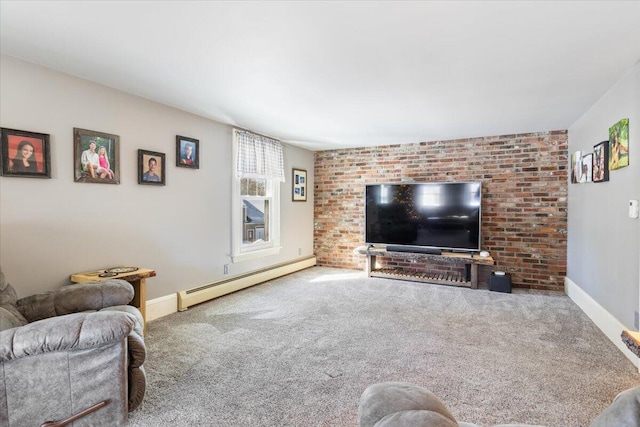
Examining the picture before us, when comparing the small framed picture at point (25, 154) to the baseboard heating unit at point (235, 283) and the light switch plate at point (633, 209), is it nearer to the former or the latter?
the baseboard heating unit at point (235, 283)

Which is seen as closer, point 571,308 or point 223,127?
point 571,308

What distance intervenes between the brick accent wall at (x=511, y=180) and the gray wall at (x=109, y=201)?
9.48ft

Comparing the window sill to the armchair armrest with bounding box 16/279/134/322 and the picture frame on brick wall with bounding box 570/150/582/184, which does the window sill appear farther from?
the picture frame on brick wall with bounding box 570/150/582/184

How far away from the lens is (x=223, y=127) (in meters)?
4.34

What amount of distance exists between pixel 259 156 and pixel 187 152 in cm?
121

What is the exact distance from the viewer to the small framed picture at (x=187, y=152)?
3.75m

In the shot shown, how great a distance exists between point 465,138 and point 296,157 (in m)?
2.72

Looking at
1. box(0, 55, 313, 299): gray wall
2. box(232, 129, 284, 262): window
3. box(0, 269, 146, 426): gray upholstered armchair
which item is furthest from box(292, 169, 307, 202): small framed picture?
box(0, 269, 146, 426): gray upholstered armchair

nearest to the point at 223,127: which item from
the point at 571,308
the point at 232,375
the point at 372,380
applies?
the point at 232,375

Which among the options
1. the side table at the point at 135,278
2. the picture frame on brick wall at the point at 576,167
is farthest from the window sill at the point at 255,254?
the picture frame on brick wall at the point at 576,167

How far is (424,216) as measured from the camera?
16.8 feet

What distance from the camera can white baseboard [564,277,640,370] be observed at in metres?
2.68

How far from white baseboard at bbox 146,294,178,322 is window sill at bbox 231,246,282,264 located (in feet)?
3.28

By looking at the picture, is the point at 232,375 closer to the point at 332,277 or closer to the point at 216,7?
the point at 216,7
